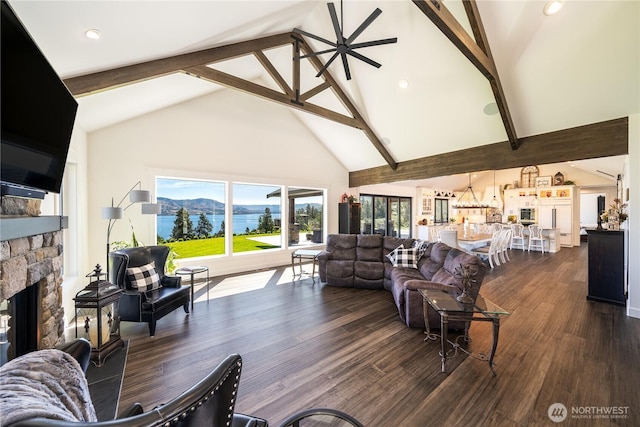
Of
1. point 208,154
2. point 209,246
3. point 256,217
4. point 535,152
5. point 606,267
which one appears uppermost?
point 208,154

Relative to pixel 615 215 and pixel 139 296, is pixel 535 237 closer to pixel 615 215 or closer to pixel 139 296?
pixel 615 215

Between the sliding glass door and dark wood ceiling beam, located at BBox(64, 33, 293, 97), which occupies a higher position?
dark wood ceiling beam, located at BBox(64, 33, 293, 97)

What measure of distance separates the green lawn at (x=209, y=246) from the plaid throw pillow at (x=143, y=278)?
1779mm

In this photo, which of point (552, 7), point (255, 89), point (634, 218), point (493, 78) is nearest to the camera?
point (552, 7)

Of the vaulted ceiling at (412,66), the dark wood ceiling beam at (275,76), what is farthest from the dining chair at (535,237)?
the dark wood ceiling beam at (275,76)

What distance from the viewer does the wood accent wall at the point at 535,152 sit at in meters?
3.73

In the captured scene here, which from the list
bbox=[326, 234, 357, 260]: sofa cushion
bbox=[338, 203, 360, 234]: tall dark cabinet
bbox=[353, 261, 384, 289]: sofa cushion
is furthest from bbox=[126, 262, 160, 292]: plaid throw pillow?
bbox=[338, 203, 360, 234]: tall dark cabinet

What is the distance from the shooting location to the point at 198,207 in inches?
218

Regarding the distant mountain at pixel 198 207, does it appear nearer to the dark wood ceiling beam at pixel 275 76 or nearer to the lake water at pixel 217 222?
the lake water at pixel 217 222

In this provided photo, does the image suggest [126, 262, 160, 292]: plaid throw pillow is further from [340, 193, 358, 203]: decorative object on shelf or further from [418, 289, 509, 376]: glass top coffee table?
[340, 193, 358, 203]: decorative object on shelf

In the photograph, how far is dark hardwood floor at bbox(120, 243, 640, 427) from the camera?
74.6 inches

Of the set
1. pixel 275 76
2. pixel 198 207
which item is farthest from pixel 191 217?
pixel 275 76

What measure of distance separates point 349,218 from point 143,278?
18.3 ft

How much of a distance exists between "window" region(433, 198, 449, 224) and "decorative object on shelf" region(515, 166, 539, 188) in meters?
3.00
